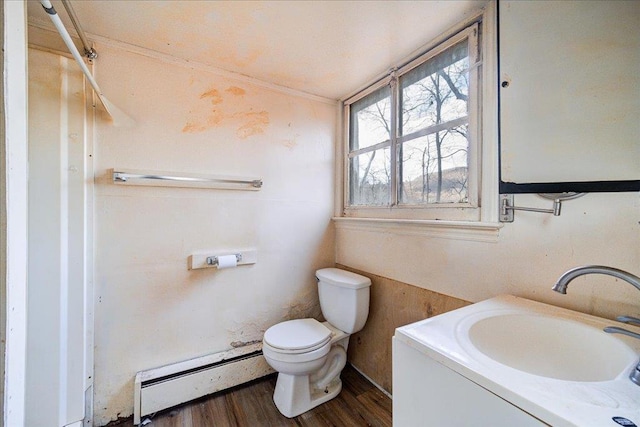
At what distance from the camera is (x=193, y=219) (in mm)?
1498

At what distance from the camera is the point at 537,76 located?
93cm

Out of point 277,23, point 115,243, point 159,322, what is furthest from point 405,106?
point 159,322

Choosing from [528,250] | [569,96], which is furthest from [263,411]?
[569,96]

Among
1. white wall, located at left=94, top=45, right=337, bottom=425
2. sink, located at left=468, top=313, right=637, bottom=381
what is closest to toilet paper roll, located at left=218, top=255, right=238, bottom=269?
white wall, located at left=94, top=45, right=337, bottom=425

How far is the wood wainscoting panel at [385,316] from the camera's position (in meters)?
1.32

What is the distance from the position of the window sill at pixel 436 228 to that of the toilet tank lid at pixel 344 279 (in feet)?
1.06

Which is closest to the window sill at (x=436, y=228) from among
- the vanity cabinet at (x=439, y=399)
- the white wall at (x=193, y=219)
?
the white wall at (x=193, y=219)

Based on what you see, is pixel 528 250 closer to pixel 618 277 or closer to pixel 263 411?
pixel 618 277

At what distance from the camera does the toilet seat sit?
4.36ft

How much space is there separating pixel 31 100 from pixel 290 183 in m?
1.33

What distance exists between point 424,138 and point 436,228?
52 cm

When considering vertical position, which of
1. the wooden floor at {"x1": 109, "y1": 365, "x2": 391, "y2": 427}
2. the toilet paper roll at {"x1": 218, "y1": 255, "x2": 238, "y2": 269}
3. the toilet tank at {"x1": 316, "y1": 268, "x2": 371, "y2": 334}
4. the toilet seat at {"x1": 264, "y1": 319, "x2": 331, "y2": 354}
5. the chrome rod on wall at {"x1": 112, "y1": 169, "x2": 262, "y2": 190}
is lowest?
the wooden floor at {"x1": 109, "y1": 365, "x2": 391, "y2": 427}

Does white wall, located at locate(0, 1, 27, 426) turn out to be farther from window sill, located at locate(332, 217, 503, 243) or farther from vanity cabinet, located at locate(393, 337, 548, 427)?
window sill, located at locate(332, 217, 503, 243)

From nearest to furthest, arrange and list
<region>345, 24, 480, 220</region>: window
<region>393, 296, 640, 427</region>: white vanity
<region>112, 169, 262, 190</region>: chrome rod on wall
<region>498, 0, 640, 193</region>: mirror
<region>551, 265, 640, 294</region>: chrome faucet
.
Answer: <region>393, 296, 640, 427</region>: white vanity < <region>551, 265, 640, 294</region>: chrome faucet < <region>498, 0, 640, 193</region>: mirror < <region>345, 24, 480, 220</region>: window < <region>112, 169, 262, 190</region>: chrome rod on wall
